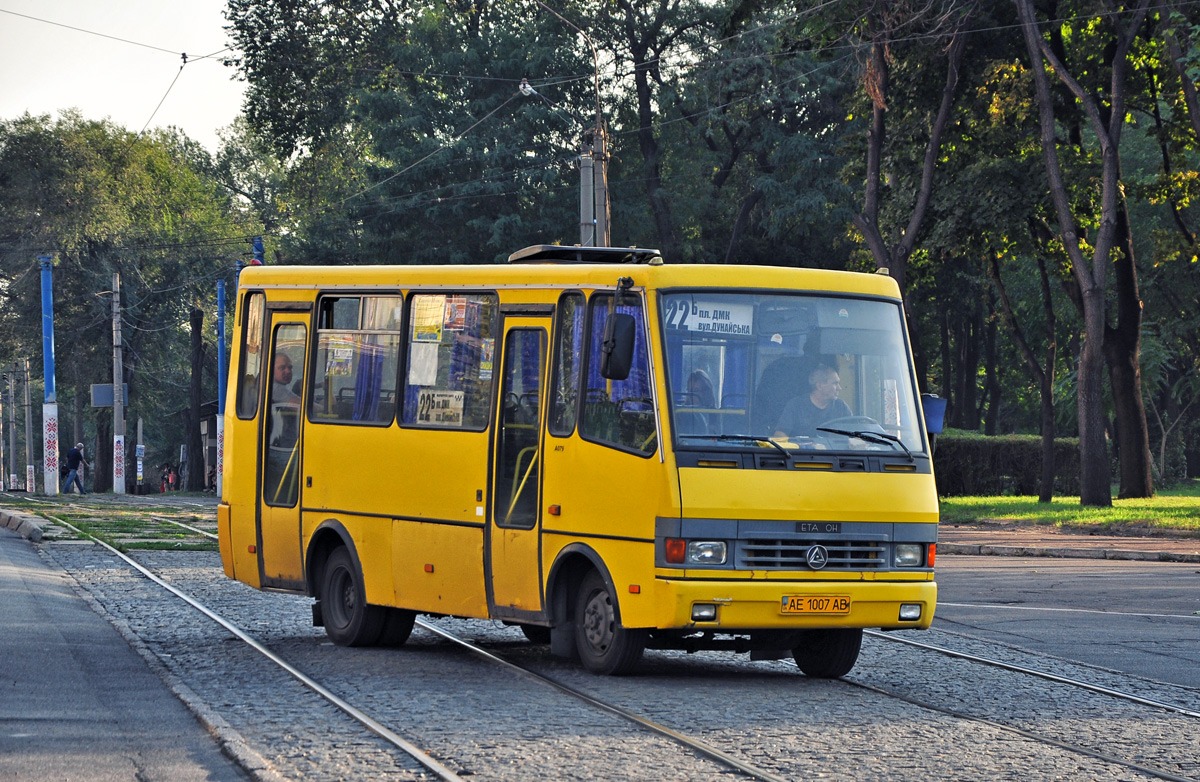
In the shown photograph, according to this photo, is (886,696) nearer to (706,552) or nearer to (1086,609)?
(706,552)

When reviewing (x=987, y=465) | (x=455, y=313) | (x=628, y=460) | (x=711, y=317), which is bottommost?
(x=628, y=460)

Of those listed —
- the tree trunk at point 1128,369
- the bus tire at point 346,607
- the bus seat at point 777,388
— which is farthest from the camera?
the tree trunk at point 1128,369

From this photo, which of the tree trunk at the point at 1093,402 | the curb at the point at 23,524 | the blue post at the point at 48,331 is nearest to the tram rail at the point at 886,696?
the curb at the point at 23,524

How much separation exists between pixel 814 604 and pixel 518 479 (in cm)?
232

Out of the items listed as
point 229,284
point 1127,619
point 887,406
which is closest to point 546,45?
point 229,284

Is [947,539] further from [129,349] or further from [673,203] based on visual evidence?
[129,349]

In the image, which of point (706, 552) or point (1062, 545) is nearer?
point (706, 552)

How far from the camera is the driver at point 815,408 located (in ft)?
A: 33.5

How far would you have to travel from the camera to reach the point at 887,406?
1059cm

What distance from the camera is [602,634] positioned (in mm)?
10391

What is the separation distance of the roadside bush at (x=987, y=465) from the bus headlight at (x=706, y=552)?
1220 inches

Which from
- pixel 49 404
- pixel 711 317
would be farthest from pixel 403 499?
pixel 49 404

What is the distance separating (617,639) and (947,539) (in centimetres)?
1706

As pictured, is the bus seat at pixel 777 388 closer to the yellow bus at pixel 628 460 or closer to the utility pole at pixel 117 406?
the yellow bus at pixel 628 460
